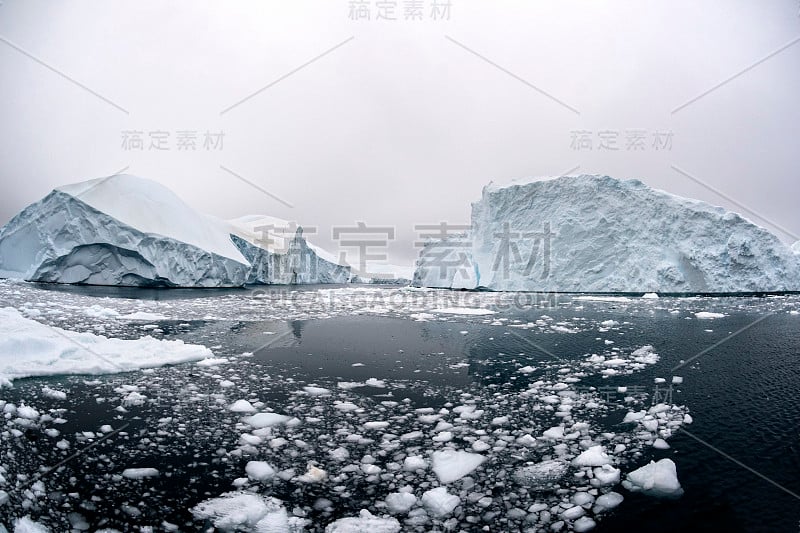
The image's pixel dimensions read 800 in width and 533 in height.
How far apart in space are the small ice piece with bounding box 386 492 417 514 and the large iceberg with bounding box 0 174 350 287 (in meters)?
24.8

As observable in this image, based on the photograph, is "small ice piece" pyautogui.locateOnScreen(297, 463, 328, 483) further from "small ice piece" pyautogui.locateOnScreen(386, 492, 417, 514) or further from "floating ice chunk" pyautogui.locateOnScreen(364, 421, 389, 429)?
"floating ice chunk" pyautogui.locateOnScreen(364, 421, 389, 429)

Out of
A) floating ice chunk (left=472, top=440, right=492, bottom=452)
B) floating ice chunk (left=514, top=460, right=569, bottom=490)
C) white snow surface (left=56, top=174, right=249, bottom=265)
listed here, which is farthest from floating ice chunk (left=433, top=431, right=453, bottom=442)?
white snow surface (left=56, top=174, right=249, bottom=265)

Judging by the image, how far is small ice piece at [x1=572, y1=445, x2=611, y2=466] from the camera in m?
2.71

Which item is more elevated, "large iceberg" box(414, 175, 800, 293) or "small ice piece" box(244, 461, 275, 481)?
"large iceberg" box(414, 175, 800, 293)

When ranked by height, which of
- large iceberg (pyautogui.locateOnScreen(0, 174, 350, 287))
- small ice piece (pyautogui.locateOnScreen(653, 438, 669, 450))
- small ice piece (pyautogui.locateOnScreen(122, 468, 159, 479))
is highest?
large iceberg (pyautogui.locateOnScreen(0, 174, 350, 287))

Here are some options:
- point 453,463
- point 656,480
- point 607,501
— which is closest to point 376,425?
point 453,463

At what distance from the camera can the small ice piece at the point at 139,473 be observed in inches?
97.2

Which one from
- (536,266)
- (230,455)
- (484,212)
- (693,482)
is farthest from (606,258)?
(230,455)

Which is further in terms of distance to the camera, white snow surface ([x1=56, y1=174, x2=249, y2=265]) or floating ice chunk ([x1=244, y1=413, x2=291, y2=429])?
white snow surface ([x1=56, y1=174, x2=249, y2=265])

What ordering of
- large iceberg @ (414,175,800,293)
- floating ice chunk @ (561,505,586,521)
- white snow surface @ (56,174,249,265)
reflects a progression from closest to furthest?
floating ice chunk @ (561,505,586,521), large iceberg @ (414,175,800,293), white snow surface @ (56,174,249,265)

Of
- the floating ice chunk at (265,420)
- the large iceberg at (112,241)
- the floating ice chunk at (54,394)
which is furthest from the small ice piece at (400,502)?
the large iceberg at (112,241)

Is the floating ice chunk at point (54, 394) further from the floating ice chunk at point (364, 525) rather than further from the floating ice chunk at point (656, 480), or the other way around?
the floating ice chunk at point (656, 480)

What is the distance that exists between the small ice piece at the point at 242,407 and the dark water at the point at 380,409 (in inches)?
3.7

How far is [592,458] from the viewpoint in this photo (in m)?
2.76
